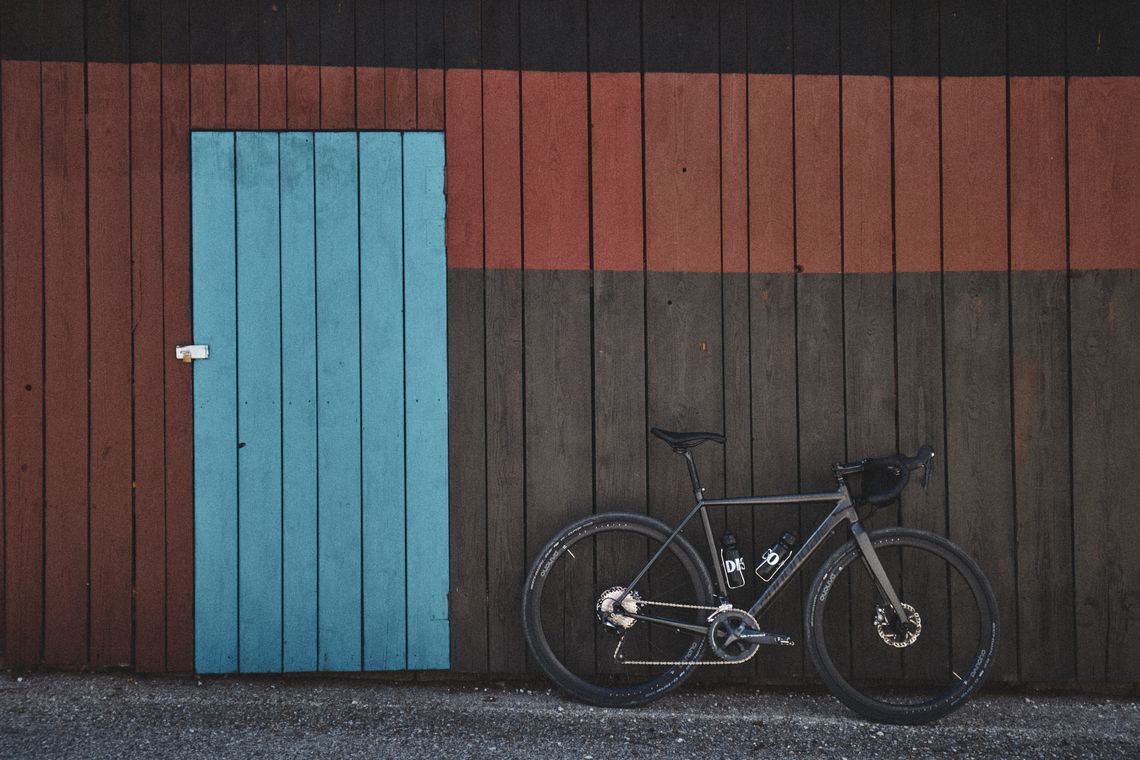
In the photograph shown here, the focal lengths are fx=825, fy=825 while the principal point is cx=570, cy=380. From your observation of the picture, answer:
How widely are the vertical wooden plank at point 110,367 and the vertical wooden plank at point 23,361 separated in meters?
0.23

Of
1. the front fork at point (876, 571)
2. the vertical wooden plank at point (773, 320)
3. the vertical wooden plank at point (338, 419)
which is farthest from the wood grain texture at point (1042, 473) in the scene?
the vertical wooden plank at point (338, 419)

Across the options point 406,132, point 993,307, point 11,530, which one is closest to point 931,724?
point 993,307

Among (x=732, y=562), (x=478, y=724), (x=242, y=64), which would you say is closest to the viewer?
(x=478, y=724)

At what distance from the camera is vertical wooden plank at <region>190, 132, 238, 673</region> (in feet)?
11.4

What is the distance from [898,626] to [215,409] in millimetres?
2932

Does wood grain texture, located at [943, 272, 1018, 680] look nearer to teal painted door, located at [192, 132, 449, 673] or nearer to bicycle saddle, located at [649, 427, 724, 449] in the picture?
bicycle saddle, located at [649, 427, 724, 449]

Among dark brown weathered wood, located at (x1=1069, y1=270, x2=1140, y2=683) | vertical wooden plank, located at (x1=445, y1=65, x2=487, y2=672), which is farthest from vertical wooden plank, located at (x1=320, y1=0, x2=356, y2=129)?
dark brown weathered wood, located at (x1=1069, y1=270, x2=1140, y2=683)

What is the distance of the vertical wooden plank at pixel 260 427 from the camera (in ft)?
11.4

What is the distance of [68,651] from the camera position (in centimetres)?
350

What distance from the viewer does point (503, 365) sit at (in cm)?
355

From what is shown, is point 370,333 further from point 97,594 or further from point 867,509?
point 867,509

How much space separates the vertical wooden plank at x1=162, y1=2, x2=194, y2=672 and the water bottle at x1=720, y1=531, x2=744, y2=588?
2.23 metres

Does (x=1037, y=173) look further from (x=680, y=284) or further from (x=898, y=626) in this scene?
(x=898, y=626)

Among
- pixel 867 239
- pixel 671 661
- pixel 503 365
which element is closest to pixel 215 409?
pixel 503 365
